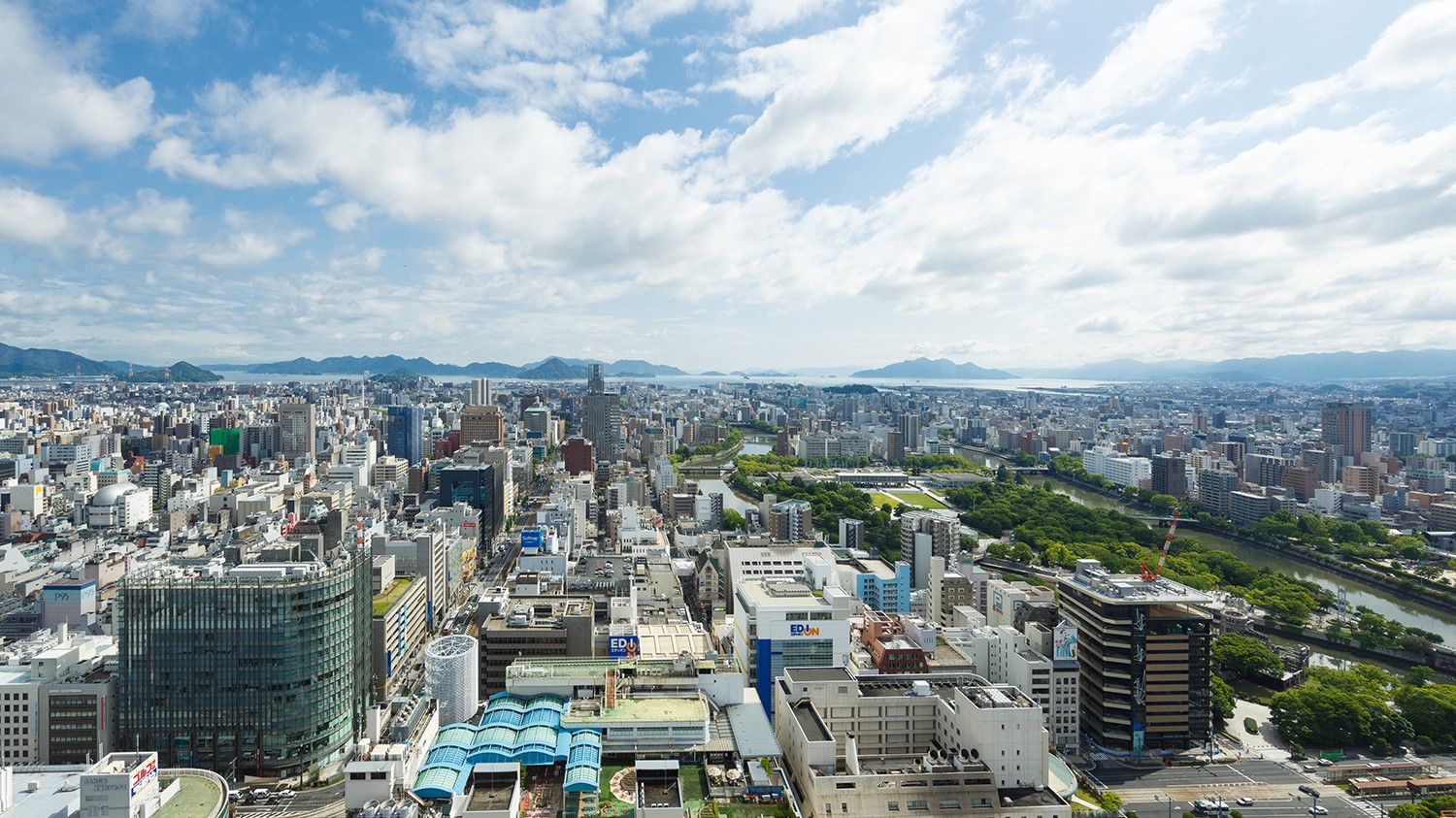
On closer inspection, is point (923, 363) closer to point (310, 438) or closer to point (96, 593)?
point (310, 438)

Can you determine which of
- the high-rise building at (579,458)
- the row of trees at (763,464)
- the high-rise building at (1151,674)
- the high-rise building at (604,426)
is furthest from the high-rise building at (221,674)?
the high-rise building at (604,426)

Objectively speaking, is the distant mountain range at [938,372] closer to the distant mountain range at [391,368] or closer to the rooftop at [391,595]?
the distant mountain range at [391,368]

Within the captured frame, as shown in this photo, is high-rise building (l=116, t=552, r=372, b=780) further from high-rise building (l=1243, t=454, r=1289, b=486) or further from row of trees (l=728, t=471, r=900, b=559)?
high-rise building (l=1243, t=454, r=1289, b=486)

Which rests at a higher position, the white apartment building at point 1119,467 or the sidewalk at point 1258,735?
the white apartment building at point 1119,467

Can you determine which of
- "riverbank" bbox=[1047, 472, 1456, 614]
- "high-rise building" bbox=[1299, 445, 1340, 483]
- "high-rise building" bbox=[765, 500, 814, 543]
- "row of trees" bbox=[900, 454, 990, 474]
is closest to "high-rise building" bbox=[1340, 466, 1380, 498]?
"high-rise building" bbox=[1299, 445, 1340, 483]

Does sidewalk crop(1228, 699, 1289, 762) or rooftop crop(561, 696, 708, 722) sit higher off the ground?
rooftop crop(561, 696, 708, 722)

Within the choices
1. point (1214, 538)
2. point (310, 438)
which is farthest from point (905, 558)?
point (310, 438)

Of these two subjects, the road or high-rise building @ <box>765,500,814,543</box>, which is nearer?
the road
